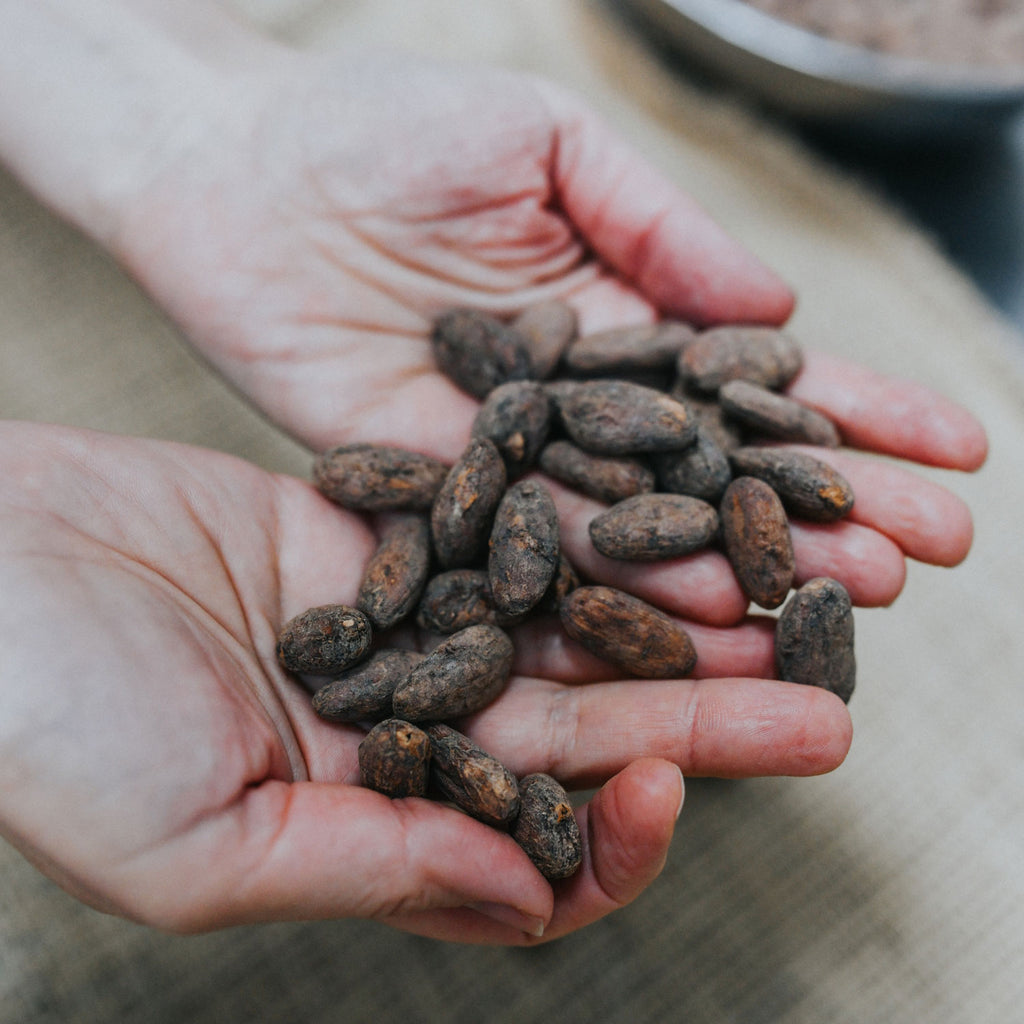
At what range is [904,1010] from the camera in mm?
1309

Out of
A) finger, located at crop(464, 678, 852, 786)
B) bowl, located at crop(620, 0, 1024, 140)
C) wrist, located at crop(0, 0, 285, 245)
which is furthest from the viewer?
bowl, located at crop(620, 0, 1024, 140)

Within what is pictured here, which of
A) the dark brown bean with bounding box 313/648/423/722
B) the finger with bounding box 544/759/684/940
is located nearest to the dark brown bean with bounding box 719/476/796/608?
the finger with bounding box 544/759/684/940

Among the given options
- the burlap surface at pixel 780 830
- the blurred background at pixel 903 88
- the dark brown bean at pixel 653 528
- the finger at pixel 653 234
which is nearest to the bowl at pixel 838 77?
the blurred background at pixel 903 88

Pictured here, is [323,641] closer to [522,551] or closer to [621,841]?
[522,551]

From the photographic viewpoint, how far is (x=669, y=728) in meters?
1.04

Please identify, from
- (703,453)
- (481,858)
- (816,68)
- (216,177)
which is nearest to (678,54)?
(816,68)

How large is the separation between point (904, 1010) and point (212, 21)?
2.17 metres

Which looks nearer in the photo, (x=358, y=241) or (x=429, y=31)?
(x=358, y=241)

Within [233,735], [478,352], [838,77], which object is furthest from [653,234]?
[233,735]

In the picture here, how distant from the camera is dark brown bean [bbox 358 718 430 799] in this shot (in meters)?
0.95

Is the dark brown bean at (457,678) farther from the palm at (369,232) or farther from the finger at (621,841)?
the palm at (369,232)

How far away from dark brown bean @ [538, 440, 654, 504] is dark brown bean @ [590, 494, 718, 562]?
2.3 inches

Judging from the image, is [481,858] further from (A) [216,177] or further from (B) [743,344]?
(A) [216,177]

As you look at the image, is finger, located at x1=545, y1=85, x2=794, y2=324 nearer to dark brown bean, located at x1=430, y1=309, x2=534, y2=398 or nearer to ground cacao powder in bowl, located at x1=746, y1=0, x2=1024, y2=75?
dark brown bean, located at x1=430, y1=309, x2=534, y2=398
